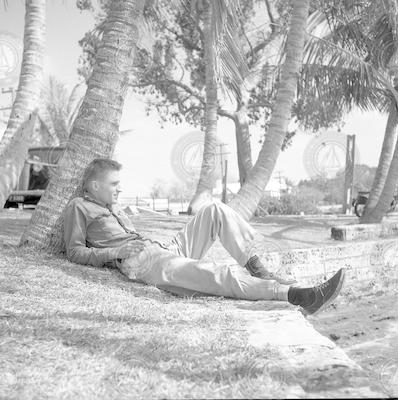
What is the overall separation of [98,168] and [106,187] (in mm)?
182

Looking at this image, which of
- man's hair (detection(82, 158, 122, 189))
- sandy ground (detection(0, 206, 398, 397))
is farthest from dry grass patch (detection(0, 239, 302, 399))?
man's hair (detection(82, 158, 122, 189))

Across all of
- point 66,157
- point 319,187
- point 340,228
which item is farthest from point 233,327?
point 319,187

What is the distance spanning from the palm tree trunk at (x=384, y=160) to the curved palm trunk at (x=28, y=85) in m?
7.14

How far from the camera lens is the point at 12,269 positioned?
4.19m

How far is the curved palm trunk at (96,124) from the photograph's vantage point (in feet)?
16.4

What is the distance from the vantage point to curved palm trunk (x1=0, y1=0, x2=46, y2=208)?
281 inches

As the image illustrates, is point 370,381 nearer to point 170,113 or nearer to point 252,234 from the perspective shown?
point 252,234

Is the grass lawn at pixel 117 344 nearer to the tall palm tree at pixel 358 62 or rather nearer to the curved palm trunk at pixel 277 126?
the curved palm trunk at pixel 277 126

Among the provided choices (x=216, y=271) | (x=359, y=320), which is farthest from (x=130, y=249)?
(x=359, y=320)

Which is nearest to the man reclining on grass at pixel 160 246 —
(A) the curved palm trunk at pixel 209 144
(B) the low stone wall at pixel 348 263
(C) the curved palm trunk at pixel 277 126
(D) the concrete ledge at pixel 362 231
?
(B) the low stone wall at pixel 348 263

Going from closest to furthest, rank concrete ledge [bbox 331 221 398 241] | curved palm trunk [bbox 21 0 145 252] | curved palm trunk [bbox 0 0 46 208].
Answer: curved palm trunk [bbox 21 0 145 252], curved palm trunk [bbox 0 0 46 208], concrete ledge [bbox 331 221 398 241]

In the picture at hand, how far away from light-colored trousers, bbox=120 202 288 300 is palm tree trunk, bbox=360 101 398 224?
7296 millimetres

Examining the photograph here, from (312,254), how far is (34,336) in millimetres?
4104

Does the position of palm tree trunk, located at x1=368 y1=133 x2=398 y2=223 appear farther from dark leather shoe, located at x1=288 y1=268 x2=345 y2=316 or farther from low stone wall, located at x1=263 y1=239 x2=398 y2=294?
dark leather shoe, located at x1=288 y1=268 x2=345 y2=316
